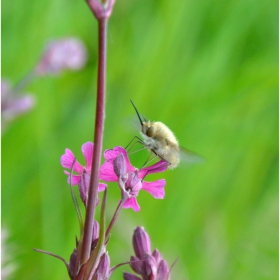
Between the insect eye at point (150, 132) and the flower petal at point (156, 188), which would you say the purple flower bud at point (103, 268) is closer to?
the flower petal at point (156, 188)

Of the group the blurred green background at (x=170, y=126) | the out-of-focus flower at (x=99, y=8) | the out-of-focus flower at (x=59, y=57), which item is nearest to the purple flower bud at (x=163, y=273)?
the out-of-focus flower at (x=99, y=8)

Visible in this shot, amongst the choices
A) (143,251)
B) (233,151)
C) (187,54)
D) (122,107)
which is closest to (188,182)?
(233,151)

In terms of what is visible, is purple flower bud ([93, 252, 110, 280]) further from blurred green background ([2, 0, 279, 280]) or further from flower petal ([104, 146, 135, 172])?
blurred green background ([2, 0, 279, 280])

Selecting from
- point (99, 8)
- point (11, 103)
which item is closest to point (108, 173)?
point (99, 8)

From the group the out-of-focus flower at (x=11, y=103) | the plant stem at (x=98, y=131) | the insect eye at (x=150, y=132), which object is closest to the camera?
the plant stem at (x=98, y=131)

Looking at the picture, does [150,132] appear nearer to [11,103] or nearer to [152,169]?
[152,169]

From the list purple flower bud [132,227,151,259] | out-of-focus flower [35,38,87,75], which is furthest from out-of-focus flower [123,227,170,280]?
out-of-focus flower [35,38,87,75]
